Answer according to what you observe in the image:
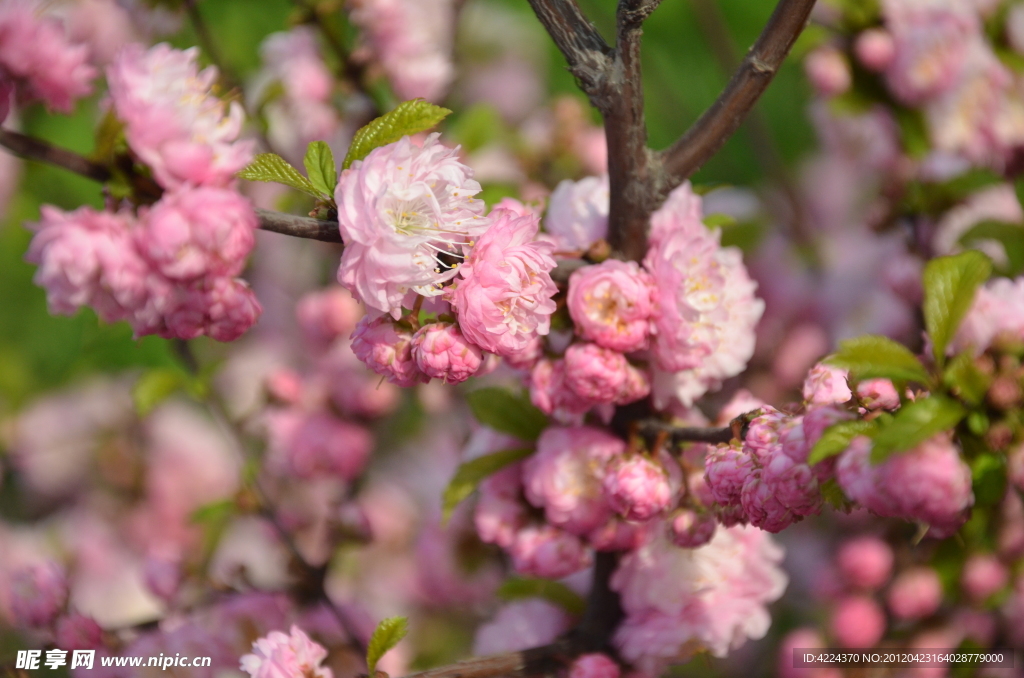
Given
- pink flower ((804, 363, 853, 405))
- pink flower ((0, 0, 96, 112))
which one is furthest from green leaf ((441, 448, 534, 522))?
pink flower ((0, 0, 96, 112))

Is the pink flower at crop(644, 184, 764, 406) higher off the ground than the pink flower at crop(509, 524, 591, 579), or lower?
higher

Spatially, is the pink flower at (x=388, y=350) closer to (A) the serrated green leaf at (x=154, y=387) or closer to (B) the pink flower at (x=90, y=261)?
(B) the pink flower at (x=90, y=261)

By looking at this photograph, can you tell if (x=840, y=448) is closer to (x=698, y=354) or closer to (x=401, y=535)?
(x=698, y=354)

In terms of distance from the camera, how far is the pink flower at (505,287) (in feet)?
2.26

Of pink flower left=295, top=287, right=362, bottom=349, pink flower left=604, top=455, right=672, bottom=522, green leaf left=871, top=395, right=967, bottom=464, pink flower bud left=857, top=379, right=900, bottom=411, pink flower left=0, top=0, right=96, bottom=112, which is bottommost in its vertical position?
pink flower left=295, top=287, right=362, bottom=349

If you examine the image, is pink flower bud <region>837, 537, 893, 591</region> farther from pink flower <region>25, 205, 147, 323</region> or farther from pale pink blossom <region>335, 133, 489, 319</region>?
pink flower <region>25, 205, 147, 323</region>

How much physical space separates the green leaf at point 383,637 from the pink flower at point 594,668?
0.23 metres

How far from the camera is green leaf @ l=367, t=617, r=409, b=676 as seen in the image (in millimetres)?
820

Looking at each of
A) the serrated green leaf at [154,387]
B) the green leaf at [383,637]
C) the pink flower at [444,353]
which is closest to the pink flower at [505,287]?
the pink flower at [444,353]

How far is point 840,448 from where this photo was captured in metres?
0.61

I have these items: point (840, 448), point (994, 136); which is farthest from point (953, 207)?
point (840, 448)

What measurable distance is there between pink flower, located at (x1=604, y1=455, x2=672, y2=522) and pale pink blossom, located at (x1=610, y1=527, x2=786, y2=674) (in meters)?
0.14

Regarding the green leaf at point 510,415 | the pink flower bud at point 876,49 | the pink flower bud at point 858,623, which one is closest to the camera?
the green leaf at point 510,415

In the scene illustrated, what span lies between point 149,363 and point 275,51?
2.65ft
